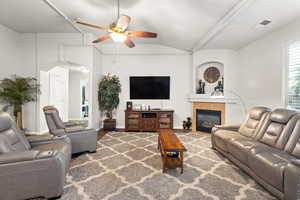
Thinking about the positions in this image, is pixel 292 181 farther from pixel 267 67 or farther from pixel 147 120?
pixel 147 120

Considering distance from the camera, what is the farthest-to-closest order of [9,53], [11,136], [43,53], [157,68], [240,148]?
[157,68] < [43,53] < [9,53] < [240,148] < [11,136]

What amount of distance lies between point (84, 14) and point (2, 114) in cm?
269

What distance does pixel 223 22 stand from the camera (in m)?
2.96

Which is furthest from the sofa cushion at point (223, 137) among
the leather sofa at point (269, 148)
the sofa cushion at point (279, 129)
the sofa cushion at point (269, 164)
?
the sofa cushion at point (269, 164)

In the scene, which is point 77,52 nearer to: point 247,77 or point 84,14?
point 84,14

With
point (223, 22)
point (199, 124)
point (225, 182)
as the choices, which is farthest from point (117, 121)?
point (223, 22)

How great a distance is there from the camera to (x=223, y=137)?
278 cm

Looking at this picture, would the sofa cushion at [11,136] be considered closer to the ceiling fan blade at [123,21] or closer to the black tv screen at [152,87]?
the ceiling fan blade at [123,21]

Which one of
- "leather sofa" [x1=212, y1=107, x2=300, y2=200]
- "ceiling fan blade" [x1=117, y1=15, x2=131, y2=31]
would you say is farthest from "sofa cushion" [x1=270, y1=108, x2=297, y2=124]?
"ceiling fan blade" [x1=117, y1=15, x2=131, y2=31]

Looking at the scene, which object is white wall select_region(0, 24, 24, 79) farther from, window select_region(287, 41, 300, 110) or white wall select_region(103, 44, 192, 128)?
window select_region(287, 41, 300, 110)

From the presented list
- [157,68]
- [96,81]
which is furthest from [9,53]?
[157,68]

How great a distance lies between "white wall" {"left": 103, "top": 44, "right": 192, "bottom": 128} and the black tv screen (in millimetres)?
160

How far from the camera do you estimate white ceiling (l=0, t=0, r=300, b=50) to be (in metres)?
2.51

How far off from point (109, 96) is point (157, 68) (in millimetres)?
1989
